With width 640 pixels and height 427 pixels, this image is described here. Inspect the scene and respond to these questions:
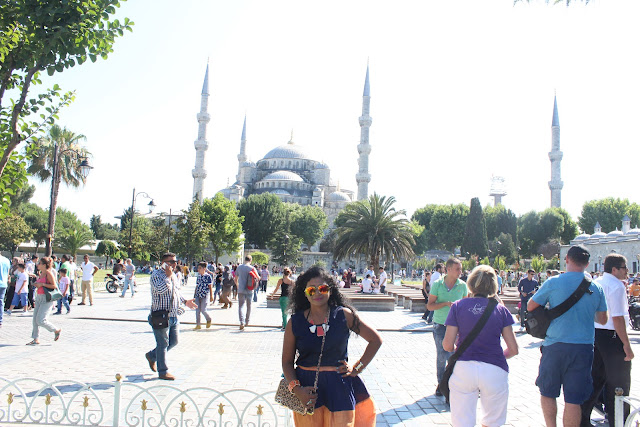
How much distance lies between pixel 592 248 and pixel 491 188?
4983 cm

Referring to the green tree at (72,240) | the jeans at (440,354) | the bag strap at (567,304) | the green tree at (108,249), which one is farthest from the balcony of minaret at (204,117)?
the bag strap at (567,304)

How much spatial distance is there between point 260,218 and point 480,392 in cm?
6243

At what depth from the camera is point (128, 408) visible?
4172mm

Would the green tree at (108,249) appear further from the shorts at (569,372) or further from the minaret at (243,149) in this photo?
the minaret at (243,149)

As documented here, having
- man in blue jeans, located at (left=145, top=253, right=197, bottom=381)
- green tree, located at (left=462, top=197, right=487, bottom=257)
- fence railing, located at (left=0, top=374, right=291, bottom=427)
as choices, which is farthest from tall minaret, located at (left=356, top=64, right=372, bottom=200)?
fence railing, located at (left=0, top=374, right=291, bottom=427)

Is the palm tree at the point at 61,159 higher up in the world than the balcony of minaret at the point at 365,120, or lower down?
lower down

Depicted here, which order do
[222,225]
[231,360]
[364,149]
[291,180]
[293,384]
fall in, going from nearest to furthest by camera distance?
1. [293,384]
2. [231,360]
3. [222,225]
4. [364,149]
5. [291,180]

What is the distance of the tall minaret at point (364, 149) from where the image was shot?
6234 cm

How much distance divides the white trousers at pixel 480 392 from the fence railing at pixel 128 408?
4.44 ft

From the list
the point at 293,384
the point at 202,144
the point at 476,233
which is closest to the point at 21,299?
the point at 293,384

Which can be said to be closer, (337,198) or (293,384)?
(293,384)

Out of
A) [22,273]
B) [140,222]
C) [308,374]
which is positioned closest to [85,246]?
[140,222]

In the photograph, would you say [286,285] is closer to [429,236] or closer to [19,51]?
[19,51]

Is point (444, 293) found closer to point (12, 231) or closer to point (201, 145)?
point (12, 231)
